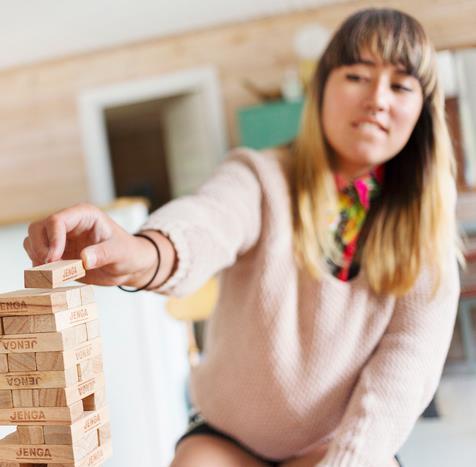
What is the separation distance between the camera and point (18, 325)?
12.3 inches

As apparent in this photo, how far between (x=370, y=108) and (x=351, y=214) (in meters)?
0.14

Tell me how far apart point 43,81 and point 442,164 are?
9.66ft

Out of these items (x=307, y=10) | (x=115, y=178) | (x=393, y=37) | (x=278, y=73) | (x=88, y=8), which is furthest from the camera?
(x=115, y=178)

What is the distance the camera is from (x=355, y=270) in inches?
25.7

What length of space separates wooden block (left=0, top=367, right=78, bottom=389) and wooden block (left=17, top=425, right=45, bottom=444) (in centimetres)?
2

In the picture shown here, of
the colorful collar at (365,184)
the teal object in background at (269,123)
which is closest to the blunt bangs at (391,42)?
the colorful collar at (365,184)

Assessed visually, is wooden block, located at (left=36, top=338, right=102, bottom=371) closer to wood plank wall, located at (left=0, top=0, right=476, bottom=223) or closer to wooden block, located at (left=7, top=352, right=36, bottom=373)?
wooden block, located at (left=7, top=352, right=36, bottom=373)

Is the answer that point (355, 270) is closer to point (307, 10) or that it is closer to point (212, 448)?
point (212, 448)

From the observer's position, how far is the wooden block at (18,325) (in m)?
0.31

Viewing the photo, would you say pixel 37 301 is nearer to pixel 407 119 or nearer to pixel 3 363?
pixel 3 363

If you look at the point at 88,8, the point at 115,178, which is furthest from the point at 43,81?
the point at 115,178

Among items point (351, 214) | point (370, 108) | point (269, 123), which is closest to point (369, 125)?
point (370, 108)

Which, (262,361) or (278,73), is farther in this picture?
(278,73)

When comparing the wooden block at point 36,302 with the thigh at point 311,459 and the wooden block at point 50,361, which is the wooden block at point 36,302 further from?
the thigh at point 311,459
